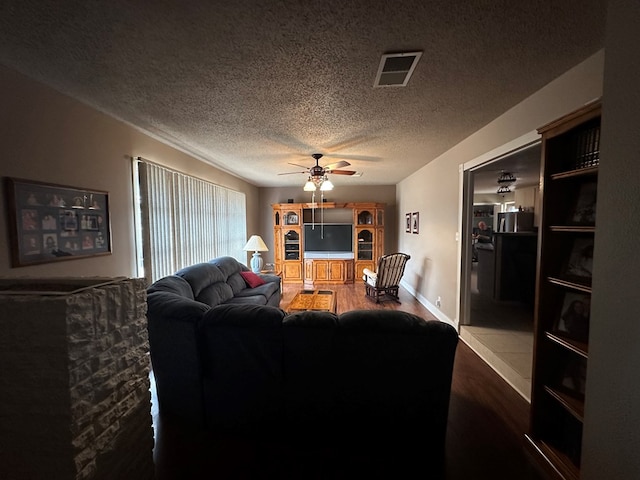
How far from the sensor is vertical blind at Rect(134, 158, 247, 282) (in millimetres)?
3010

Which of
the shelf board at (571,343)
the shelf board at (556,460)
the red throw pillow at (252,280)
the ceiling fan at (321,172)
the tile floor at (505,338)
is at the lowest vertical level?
the shelf board at (556,460)

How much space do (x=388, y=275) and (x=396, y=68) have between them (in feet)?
12.2

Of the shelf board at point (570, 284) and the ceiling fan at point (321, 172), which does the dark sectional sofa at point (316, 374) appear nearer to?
the shelf board at point (570, 284)

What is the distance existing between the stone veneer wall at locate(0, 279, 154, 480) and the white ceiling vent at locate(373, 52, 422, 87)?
198 cm

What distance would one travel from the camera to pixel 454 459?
1.65m

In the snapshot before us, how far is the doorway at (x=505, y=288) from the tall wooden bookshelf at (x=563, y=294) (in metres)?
0.68

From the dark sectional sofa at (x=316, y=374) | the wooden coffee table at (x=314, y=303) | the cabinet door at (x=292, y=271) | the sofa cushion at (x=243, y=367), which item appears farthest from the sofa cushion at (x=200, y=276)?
the cabinet door at (x=292, y=271)

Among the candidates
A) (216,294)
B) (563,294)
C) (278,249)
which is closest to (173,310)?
(216,294)

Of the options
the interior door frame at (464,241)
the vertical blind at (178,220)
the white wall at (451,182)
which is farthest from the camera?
the interior door frame at (464,241)

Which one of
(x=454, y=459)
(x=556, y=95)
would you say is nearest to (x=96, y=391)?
(x=454, y=459)

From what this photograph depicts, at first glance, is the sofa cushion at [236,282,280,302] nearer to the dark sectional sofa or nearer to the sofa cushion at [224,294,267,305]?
the sofa cushion at [224,294,267,305]

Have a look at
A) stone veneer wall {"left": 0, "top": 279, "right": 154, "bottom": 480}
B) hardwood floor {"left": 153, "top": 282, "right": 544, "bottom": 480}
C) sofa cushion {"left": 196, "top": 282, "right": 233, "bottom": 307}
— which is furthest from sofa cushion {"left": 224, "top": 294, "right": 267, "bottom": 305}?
stone veneer wall {"left": 0, "top": 279, "right": 154, "bottom": 480}

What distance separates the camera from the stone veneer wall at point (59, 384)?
1001 mm

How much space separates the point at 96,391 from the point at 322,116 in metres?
2.52
